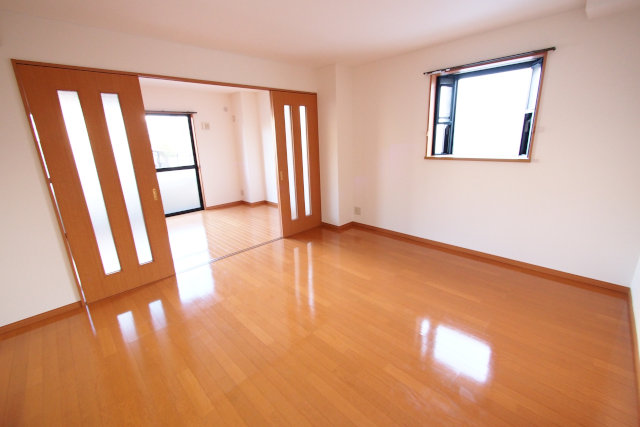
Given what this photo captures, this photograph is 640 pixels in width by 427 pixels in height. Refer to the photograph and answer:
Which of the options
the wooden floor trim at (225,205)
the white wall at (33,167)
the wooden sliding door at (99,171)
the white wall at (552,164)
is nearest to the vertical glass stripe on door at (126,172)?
the wooden sliding door at (99,171)

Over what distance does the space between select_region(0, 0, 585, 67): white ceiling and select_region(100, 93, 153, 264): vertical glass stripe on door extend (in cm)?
68

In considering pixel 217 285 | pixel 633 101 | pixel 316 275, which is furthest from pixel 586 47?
pixel 217 285

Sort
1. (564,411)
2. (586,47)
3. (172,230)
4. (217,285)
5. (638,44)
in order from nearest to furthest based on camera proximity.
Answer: (564,411) < (638,44) < (586,47) < (217,285) < (172,230)

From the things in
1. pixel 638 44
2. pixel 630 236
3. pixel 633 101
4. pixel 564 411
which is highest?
pixel 638 44

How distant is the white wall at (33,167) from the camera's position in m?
2.12

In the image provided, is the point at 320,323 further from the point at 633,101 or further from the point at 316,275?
the point at 633,101

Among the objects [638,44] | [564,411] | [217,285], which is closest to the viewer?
[564,411]

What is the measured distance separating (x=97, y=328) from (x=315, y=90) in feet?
13.0

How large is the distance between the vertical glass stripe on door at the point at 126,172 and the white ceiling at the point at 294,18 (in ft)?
2.23

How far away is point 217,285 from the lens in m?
2.96

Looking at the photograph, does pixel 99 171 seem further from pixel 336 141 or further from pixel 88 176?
pixel 336 141

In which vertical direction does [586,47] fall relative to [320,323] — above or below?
above

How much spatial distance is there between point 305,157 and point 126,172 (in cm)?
244

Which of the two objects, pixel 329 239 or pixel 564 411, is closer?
pixel 564 411
